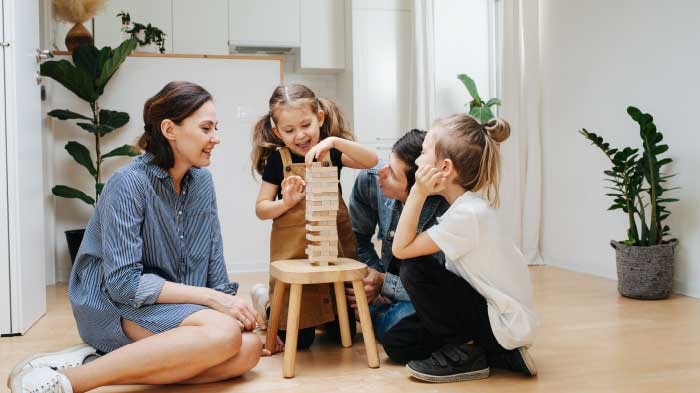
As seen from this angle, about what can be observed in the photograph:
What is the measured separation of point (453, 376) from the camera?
183 centimetres

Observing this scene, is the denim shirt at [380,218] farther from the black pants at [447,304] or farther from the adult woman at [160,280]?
the adult woman at [160,280]

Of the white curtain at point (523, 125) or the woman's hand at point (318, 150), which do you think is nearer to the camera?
the woman's hand at point (318, 150)

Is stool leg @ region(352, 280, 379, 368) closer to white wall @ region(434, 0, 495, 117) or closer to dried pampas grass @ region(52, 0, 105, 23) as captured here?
dried pampas grass @ region(52, 0, 105, 23)

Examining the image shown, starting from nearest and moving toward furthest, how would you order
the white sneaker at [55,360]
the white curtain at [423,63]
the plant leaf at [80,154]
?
1. the white sneaker at [55,360]
2. the plant leaf at [80,154]
3. the white curtain at [423,63]

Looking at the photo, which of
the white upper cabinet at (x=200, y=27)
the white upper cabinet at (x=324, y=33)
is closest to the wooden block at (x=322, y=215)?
the white upper cabinet at (x=324, y=33)

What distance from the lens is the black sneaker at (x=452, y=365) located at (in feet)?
5.98

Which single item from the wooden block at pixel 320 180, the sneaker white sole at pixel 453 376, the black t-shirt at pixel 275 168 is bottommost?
the sneaker white sole at pixel 453 376

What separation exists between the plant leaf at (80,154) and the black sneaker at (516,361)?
9.08ft

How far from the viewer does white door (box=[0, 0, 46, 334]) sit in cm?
251

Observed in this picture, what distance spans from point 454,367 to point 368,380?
0.78ft

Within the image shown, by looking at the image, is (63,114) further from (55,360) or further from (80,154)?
(55,360)

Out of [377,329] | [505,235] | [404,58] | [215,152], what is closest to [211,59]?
[215,152]

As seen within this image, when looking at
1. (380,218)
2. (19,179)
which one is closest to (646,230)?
(380,218)

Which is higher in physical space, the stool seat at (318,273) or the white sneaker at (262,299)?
the stool seat at (318,273)
